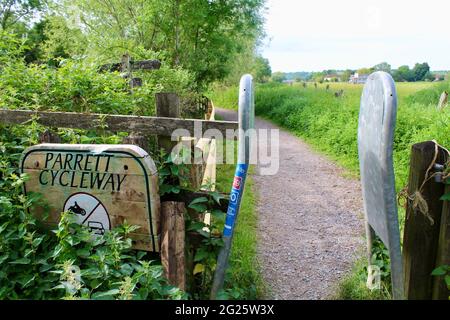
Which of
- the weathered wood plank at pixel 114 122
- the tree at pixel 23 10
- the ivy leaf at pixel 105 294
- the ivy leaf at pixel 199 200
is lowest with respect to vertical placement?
the ivy leaf at pixel 105 294

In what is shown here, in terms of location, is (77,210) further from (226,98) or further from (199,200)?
(226,98)

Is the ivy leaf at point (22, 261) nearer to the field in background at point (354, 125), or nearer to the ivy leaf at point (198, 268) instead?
the ivy leaf at point (198, 268)

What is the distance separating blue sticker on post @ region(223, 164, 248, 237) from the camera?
2.65 metres

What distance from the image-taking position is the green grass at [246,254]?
11.5ft

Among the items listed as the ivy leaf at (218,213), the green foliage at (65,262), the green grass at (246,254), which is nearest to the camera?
the green foliage at (65,262)

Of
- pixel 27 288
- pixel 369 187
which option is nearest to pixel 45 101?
pixel 27 288

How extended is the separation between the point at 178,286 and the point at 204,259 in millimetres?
377

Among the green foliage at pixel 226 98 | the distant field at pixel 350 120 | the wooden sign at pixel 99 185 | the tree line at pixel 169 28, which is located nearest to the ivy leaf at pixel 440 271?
the wooden sign at pixel 99 185

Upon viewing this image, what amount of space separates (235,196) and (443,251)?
1.50 metres

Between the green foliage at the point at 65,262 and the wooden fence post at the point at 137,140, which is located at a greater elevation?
the wooden fence post at the point at 137,140

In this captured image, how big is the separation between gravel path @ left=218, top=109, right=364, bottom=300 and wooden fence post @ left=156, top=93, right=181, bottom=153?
1.76 metres

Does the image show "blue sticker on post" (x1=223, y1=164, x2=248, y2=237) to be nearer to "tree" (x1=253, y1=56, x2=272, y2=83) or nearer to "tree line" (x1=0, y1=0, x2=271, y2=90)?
"tree line" (x1=0, y1=0, x2=271, y2=90)

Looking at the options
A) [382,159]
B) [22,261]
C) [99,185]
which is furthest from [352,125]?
[22,261]

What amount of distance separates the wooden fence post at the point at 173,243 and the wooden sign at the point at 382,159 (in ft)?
4.25
